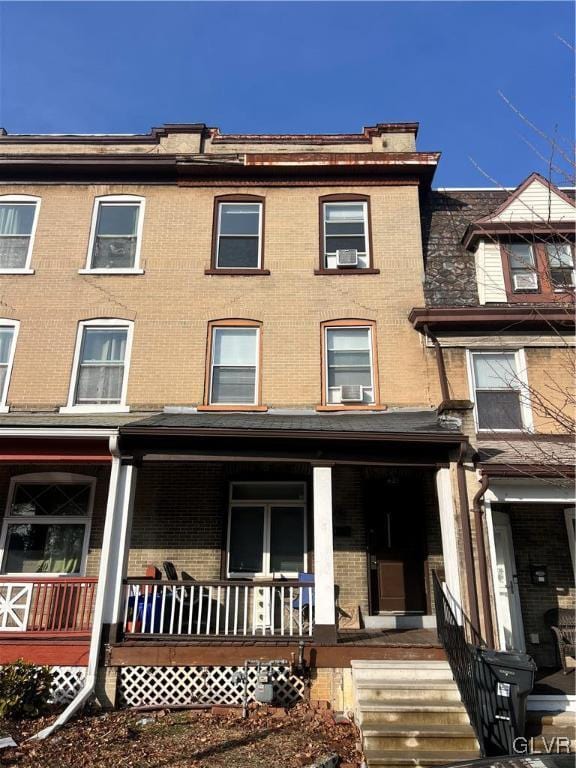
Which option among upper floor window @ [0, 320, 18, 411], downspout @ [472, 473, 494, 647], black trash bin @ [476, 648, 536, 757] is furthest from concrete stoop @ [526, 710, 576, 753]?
upper floor window @ [0, 320, 18, 411]

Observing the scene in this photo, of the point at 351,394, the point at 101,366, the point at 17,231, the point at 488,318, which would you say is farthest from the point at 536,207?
the point at 17,231

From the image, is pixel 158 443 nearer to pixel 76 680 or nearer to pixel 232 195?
pixel 76 680

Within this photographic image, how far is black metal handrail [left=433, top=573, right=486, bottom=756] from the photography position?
20.7ft

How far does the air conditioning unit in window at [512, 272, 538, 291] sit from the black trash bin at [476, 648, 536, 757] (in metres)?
7.63

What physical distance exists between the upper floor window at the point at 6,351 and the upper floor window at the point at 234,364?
4088mm

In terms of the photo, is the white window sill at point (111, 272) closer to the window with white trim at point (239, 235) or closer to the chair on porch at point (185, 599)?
the window with white trim at point (239, 235)

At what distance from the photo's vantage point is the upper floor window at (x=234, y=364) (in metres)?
11.1

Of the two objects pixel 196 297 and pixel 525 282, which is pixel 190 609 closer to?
pixel 196 297

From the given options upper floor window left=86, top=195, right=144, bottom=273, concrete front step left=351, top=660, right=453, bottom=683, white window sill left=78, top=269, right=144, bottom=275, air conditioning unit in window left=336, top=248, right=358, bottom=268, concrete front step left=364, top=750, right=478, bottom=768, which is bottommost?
concrete front step left=364, top=750, right=478, bottom=768

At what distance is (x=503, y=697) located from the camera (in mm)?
6352

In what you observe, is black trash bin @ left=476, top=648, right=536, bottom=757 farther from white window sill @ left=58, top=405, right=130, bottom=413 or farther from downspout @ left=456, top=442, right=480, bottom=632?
white window sill @ left=58, top=405, right=130, bottom=413

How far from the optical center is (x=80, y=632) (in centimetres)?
799

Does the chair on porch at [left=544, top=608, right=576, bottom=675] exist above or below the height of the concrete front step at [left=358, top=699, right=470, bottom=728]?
above

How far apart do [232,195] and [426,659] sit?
10.1 metres
